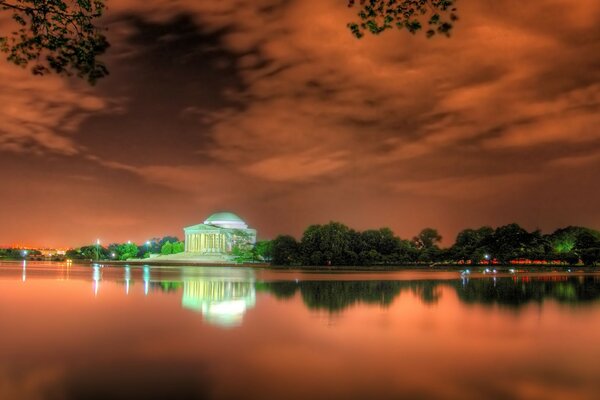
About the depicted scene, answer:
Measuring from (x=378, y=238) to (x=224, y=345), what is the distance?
91.8 metres

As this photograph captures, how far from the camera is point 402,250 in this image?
109 meters

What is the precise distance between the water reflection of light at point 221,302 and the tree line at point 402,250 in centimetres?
6176

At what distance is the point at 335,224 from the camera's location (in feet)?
357

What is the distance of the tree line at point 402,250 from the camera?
104 metres

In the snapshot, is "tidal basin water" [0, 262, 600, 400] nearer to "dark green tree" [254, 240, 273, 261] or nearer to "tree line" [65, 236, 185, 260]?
"dark green tree" [254, 240, 273, 261]

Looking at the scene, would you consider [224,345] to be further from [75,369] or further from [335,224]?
[335,224]

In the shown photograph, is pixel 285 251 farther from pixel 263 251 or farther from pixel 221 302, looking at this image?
pixel 221 302

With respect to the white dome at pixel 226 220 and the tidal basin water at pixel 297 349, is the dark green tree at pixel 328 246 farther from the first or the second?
the white dome at pixel 226 220

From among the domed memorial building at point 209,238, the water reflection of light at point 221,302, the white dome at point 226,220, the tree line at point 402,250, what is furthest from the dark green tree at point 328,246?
the white dome at point 226,220

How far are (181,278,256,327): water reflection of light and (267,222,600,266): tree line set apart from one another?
61.8 meters

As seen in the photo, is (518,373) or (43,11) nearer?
(43,11)

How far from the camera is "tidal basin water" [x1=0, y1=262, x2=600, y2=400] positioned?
557 inches

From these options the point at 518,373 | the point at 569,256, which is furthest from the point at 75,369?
the point at 569,256

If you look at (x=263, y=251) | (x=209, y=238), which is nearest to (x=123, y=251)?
(x=209, y=238)
